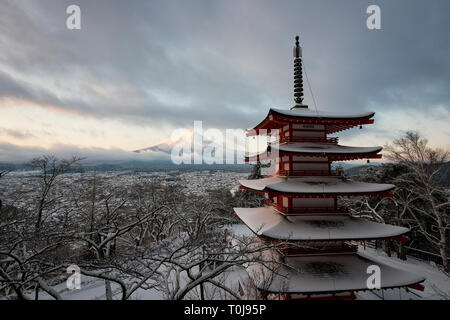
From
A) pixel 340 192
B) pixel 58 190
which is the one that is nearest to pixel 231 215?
pixel 58 190

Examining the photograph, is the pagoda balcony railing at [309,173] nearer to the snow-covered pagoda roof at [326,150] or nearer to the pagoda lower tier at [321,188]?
the pagoda lower tier at [321,188]

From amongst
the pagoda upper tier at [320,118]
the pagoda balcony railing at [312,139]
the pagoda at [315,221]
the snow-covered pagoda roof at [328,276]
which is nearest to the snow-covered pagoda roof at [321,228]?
the pagoda at [315,221]

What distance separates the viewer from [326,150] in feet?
34.5

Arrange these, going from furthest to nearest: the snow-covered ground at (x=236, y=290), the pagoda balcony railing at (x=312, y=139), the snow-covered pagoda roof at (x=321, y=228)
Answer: the snow-covered ground at (x=236, y=290) < the pagoda balcony railing at (x=312, y=139) < the snow-covered pagoda roof at (x=321, y=228)

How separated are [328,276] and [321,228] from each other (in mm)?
2076

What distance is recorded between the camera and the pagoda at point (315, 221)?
28.6ft

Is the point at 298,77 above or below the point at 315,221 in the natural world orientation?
above

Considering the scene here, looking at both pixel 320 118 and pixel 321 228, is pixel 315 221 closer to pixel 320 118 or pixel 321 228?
pixel 321 228

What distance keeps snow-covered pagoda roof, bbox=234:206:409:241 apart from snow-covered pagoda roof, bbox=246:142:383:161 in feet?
11.2

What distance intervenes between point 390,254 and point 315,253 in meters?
15.3

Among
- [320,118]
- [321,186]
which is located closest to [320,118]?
[320,118]

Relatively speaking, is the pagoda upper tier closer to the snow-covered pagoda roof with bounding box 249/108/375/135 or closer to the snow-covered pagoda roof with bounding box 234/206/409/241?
the snow-covered pagoda roof with bounding box 249/108/375/135

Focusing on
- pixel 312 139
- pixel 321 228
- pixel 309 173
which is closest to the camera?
pixel 321 228
